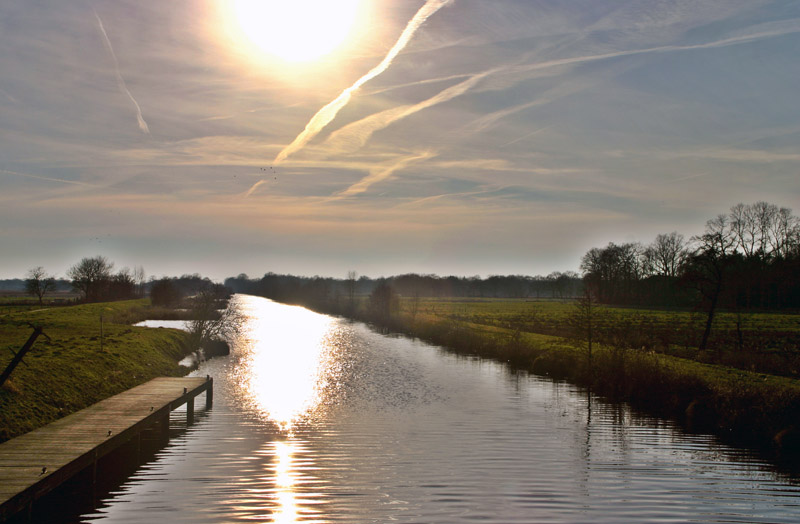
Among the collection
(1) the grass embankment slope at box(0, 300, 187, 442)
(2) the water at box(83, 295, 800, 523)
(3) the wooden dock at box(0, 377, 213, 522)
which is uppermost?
(1) the grass embankment slope at box(0, 300, 187, 442)

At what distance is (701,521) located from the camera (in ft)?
46.9

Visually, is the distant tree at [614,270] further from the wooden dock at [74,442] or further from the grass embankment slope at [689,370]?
the wooden dock at [74,442]

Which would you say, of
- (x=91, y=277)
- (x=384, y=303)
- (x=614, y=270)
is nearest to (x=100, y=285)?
(x=91, y=277)

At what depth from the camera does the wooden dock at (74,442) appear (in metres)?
12.5

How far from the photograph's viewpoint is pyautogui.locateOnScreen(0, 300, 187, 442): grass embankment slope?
1863cm

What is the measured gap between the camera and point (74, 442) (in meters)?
16.0

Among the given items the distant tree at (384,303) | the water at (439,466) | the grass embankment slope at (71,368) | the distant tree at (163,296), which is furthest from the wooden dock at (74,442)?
the distant tree at (163,296)

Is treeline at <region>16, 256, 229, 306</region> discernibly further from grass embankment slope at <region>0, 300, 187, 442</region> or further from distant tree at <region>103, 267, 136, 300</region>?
grass embankment slope at <region>0, 300, 187, 442</region>

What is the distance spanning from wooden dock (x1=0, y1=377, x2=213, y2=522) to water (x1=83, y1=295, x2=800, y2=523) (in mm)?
1306

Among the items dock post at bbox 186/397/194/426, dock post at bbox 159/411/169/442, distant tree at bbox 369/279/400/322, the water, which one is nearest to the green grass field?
the water

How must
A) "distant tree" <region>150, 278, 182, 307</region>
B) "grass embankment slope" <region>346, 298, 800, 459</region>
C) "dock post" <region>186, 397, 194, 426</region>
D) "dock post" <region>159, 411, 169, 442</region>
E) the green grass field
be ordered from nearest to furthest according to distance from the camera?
"dock post" <region>159, 411, 169, 442</region>, "grass embankment slope" <region>346, 298, 800, 459</region>, "dock post" <region>186, 397, 194, 426</region>, the green grass field, "distant tree" <region>150, 278, 182, 307</region>

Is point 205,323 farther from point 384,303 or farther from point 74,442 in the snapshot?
point 384,303

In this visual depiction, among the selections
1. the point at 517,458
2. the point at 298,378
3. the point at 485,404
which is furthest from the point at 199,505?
the point at 298,378

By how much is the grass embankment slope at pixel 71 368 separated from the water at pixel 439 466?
4.16 m
